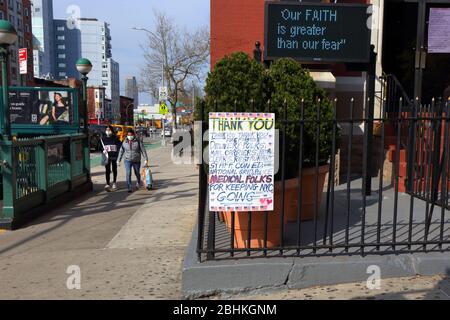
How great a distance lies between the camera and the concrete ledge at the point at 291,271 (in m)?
4.33

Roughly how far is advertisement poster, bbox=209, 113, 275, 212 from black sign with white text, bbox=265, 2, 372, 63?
329cm

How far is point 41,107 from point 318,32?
275 inches

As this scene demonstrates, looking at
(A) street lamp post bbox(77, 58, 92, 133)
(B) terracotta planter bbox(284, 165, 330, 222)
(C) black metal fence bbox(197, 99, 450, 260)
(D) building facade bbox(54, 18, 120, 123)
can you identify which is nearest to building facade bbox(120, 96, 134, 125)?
(D) building facade bbox(54, 18, 120, 123)

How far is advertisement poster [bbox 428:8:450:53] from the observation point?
9.09m

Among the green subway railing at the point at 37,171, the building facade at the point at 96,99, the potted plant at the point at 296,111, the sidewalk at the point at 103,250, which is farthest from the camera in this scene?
the building facade at the point at 96,99

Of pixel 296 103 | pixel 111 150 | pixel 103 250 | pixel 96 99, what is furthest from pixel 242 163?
pixel 96 99

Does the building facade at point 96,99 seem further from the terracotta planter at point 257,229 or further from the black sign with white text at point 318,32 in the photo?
the terracotta planter at point 257,229

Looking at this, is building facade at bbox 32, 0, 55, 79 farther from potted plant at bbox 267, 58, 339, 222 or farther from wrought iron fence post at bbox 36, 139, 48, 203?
potted plant at bbox 267, 58, 339, 222

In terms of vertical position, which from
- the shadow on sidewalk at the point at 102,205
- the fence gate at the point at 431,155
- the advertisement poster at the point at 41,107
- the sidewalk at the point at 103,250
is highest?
the advertisement poster at the point at 41,107

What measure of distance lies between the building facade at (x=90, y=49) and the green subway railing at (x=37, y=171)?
413 ft

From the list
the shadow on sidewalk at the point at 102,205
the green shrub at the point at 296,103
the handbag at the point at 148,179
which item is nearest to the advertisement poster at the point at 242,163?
the green shrub at the point at 296,103
